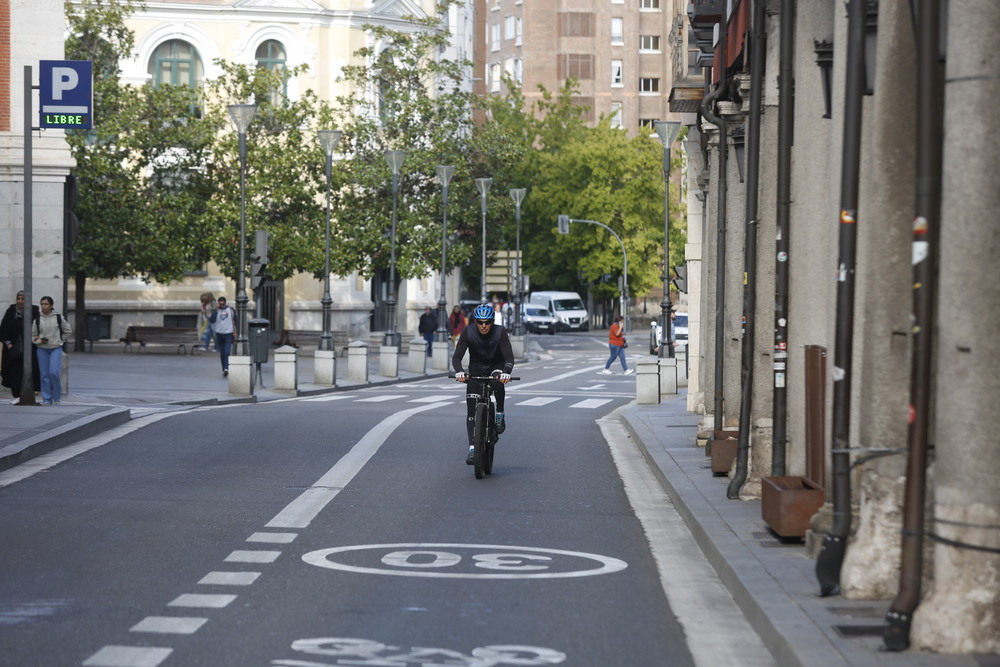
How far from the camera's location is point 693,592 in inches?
372

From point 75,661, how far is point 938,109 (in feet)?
14.0

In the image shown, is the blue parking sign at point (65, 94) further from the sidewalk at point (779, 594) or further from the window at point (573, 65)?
the window at point (573, 65)

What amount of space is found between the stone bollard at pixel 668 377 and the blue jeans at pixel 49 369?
495 inches

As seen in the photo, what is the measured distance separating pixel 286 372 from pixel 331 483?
Answer: 60.5ft

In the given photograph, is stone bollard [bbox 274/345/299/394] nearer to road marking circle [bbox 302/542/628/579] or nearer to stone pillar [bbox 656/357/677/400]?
stone pillar [bbox 656/357/677/400]

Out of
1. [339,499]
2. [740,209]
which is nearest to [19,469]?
[339,499]

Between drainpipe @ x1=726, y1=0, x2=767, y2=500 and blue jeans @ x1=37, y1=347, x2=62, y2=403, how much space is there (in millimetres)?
13537

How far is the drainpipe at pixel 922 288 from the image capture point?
23.2ft

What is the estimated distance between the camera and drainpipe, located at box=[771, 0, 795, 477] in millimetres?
11656

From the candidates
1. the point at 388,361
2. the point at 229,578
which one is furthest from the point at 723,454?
the point at 388,361

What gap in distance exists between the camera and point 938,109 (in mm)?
7234

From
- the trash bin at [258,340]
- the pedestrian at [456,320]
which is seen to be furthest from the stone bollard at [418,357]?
the trash bin at [258,340]

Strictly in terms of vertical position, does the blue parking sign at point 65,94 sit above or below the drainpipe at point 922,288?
above

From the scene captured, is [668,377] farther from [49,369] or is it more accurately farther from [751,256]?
[751,256]
